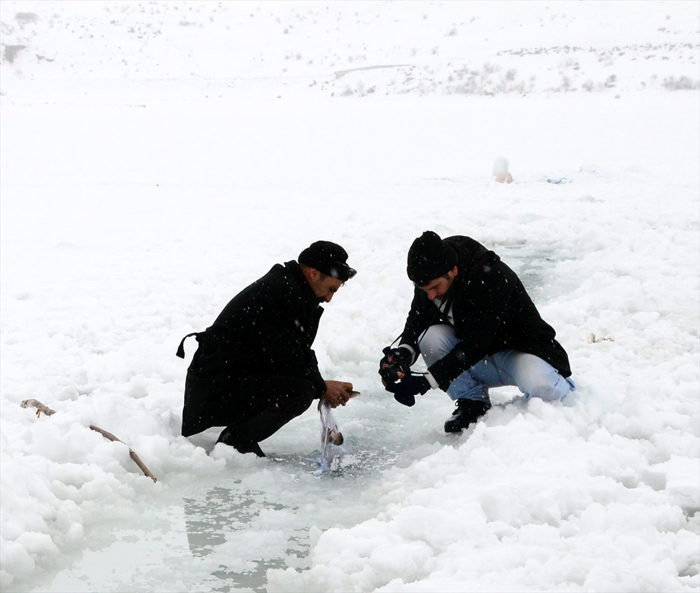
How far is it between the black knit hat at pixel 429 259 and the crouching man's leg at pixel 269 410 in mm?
732

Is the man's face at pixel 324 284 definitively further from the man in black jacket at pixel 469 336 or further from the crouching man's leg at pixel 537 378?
the crouching man's leg at pixel 537 378

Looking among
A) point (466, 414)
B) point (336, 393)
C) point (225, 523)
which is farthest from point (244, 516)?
point (466, 414)

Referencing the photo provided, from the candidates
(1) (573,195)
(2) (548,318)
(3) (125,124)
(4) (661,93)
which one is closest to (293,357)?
(2) (548,318)

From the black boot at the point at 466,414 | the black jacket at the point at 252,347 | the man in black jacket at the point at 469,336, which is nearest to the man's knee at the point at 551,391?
the man in black jacket at the point at 469,336

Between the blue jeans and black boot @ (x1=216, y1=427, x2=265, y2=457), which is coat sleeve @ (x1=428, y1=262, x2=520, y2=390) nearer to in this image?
the blue jeans

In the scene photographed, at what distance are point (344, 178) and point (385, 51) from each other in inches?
822

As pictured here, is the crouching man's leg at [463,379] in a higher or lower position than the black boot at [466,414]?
higher

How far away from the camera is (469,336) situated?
4.08 m

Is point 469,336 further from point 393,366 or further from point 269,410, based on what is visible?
point 269,410

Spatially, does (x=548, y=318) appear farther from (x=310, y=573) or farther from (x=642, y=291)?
(x=310, y=573)

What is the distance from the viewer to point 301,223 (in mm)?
9484

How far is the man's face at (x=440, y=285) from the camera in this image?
13.0ft

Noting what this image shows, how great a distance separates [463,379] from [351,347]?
4.66ft

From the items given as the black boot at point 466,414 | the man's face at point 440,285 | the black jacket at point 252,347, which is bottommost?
the black boot at point 466,414
